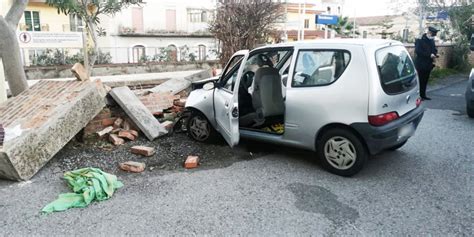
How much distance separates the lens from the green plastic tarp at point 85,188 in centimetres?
379

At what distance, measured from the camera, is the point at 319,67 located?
455 centimetres

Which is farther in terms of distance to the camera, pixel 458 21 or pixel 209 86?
pixel 458 21

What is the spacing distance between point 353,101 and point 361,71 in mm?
337

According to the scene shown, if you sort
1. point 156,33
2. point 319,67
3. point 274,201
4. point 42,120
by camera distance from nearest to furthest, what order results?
1. point 274,201
2. point 319,67
3. point 42,120
4. point 156,33

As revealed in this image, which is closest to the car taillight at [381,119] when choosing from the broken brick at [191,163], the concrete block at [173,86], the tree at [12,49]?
the broken brick at [191,163]

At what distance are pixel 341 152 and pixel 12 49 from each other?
16.8ft

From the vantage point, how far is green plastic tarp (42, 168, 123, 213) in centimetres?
379

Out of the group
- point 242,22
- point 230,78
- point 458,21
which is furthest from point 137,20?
point 230,78

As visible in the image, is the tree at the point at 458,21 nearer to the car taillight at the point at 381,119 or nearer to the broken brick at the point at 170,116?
the broken brick at the point at 170,116

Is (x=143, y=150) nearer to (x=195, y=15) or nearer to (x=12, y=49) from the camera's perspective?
(x=12, y=49)

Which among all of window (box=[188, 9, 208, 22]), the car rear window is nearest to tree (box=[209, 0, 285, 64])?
the car rear window

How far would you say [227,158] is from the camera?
206 inches

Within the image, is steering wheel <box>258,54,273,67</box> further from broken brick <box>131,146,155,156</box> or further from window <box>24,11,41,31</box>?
window <box>24,11,41,31</box>

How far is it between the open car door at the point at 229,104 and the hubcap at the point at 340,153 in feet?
3.80
